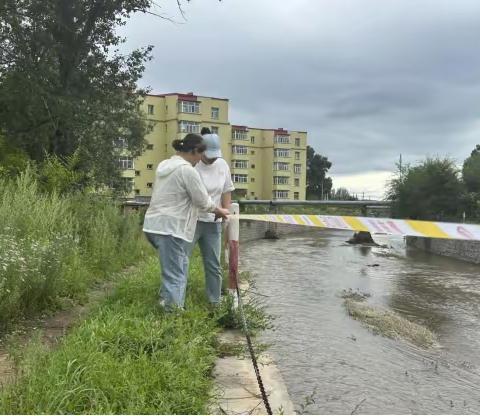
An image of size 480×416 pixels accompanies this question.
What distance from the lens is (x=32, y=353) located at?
10.1 feet

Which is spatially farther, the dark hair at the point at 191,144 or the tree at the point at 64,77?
the tree at the point at 64,77

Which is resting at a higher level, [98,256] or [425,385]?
[98,256]

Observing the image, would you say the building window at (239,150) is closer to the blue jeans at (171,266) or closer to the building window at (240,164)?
the building window at (240,164)

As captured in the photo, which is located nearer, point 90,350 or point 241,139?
point 90,350

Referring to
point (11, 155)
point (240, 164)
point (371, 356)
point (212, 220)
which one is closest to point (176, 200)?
point (212, 220)

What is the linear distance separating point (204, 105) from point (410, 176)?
50993 millimetres

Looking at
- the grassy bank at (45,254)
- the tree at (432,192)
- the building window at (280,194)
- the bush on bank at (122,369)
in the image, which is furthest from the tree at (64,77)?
the building window at (280,194)

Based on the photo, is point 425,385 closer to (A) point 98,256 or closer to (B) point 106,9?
(A) point 98,256

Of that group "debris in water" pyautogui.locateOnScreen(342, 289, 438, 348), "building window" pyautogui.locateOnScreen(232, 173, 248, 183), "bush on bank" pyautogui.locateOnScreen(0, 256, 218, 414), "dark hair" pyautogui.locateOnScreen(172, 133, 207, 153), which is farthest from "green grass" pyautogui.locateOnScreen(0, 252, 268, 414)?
"building window" pyautogui.locateOnScreen(232, 173, 248, 183)

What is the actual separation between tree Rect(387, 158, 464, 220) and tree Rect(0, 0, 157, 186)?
2263 centimetres

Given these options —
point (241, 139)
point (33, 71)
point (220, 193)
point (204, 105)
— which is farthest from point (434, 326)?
point (241, 139)

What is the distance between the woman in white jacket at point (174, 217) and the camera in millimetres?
4523

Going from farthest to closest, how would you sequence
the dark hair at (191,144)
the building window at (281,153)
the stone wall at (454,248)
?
the building window at (281,153) → the stone wall at (454,248) → the dark hair at (191,144)

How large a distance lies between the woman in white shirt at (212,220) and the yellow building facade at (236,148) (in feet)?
229
